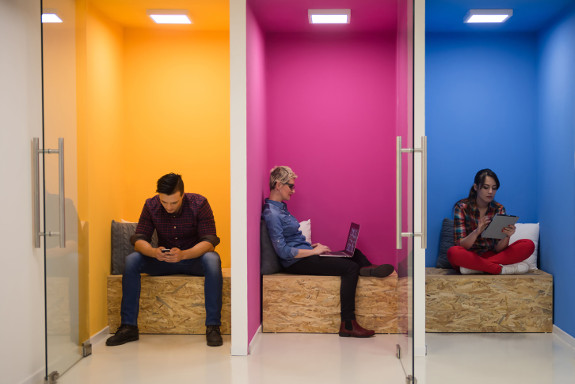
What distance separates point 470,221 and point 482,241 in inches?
7.1

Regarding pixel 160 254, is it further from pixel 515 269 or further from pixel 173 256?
pixel 515 269

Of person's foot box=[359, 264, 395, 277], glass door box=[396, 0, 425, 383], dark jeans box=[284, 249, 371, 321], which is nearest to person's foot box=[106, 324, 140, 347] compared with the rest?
dark jeans box=[284, 249, 371, 321]

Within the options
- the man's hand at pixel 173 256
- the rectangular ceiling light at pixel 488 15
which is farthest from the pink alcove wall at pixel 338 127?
the man's hand at pixel 173 256

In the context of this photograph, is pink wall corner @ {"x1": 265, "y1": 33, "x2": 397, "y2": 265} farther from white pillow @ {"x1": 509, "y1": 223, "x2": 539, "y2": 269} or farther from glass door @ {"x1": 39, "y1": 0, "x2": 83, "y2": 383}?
glass door @ {"x1": 39, "y1": 0, "x2": 83, "y2": 383}

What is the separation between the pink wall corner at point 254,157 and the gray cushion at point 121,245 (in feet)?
2.98

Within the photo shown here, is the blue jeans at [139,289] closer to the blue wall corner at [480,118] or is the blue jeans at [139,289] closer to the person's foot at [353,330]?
the person's foot at [353,330]

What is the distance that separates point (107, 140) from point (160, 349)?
1693mm

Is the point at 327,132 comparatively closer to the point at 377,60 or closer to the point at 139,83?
the point at 377,60

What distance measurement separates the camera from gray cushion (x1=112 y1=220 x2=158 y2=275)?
4.98m

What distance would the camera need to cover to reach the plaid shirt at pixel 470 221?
5.03m

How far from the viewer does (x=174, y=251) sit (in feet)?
15.3

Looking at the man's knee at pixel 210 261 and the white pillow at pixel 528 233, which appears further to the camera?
the white pillow at pixel 528 233

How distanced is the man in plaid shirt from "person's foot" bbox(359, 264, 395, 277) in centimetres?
109

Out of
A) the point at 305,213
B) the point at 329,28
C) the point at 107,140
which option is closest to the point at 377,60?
the point at 329,28
